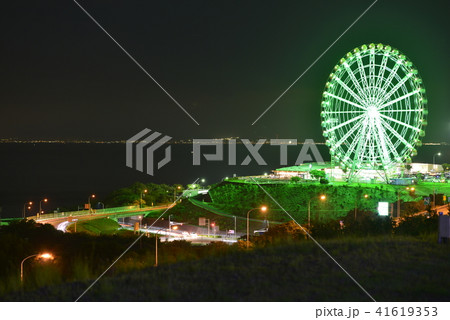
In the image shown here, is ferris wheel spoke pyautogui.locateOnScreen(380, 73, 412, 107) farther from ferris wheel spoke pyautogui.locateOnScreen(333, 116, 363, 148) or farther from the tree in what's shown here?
the tree

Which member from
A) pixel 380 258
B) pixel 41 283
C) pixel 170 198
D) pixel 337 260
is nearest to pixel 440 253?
pixel 380 258

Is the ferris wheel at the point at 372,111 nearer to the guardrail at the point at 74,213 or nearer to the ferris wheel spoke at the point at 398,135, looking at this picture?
the ferris wheel spoke at the point at 398,135

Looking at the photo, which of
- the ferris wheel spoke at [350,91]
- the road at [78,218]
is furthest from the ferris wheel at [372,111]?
the road at [78,218]

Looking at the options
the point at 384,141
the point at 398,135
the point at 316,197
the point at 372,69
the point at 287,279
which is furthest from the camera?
the point at 316,197

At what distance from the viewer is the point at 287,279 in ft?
33.1

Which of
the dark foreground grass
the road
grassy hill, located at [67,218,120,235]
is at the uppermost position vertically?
the dark foreground grass

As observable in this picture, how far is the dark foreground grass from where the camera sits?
8883 mm

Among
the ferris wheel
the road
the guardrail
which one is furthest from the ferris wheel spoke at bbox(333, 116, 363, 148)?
the guardrail

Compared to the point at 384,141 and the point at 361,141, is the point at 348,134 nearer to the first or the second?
the point at 361,141

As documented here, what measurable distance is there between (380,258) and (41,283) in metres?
7.93

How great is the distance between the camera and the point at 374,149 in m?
40.9

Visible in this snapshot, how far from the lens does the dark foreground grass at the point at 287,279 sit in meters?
8.88

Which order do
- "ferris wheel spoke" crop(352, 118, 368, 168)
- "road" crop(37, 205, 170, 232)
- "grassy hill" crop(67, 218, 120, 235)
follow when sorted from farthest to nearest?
1. "ferris wheel spoke" crop(352, 118, 368, 168)
2. "road" crop(37, 205, 170, 232)
3. "grassy hill" crop(67, 218, 120, 235)

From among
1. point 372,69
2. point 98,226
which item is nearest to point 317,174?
point 372,69
